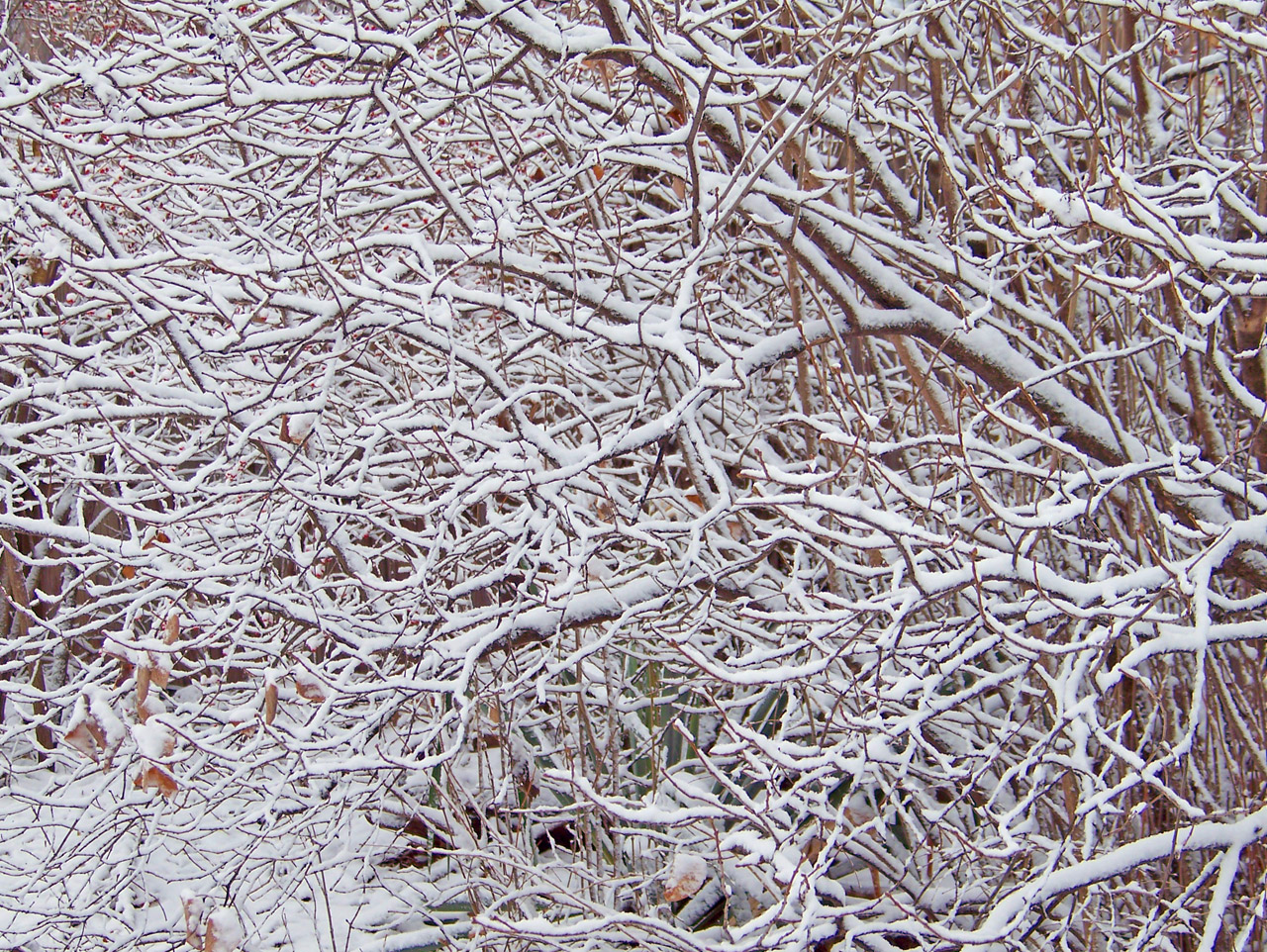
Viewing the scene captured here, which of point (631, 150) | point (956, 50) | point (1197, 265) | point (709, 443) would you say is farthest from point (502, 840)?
point (956, 50)

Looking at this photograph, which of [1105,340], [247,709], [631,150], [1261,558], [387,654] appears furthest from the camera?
[1105,340]

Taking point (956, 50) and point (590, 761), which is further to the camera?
point (590, 761)

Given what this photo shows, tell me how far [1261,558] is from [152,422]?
18.6 ft

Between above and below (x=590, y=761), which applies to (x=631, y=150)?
above

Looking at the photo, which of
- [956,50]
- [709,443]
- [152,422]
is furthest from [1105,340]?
[152,422]

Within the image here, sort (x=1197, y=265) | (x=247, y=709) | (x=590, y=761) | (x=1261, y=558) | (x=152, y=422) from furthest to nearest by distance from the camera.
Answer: (x=152, y=422) < (x=590, y=761) < (x=247, y=709) < (x=1261, y=558) < (x=1197, y=265)

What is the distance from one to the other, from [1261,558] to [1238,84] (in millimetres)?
1688

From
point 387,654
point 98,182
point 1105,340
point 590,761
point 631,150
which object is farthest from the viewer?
point 98,182

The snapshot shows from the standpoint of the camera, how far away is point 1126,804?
3.33 meters

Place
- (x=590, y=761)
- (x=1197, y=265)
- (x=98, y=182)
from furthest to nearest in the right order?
1. (x=98, y=182)
2. (x=590, y=761)
3. (x=1197, y=265)

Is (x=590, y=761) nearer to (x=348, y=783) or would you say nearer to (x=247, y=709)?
(x=348, y=783)

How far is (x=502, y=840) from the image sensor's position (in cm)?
389

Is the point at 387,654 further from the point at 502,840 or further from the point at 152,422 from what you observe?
the point at 152,422

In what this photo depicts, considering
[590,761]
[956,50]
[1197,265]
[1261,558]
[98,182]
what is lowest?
[590,761]
